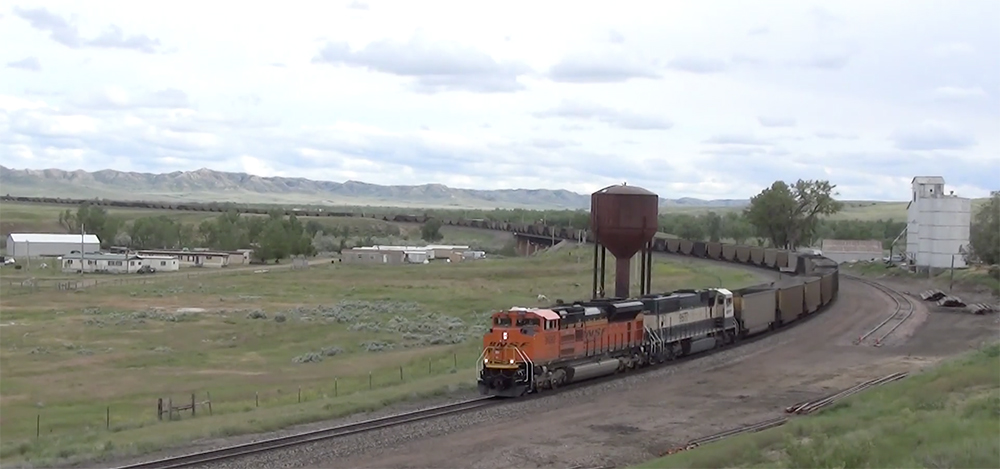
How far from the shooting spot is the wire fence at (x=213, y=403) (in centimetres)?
3212

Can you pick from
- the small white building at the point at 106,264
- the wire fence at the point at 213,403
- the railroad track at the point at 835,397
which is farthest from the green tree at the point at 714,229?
the railroad track at the point at 835,397

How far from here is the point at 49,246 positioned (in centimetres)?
14675

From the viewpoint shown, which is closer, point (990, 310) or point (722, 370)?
point (722, 370)

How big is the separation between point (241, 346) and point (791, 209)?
7989 centimetres

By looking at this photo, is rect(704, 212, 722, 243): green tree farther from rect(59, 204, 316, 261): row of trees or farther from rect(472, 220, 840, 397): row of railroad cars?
rect(472, 220, 840, 397): row of railroad cars

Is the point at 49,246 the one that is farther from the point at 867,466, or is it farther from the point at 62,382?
the point at 867,466

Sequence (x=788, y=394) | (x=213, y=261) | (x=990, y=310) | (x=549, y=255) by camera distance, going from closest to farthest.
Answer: (x=788, y=394), (x=990, y=310), (x=549, y=255), (x=213, y=261)

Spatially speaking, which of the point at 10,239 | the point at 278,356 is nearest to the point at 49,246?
the point at 10,239

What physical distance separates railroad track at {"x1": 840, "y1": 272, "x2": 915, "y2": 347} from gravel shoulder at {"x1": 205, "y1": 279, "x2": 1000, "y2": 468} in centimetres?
81

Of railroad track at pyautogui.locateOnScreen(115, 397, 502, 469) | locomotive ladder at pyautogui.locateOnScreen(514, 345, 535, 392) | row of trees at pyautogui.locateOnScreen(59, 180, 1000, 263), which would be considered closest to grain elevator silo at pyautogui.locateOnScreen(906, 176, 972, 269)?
row of trees at pyautogui.locateOnScreen(59, 180, 1000, 263)

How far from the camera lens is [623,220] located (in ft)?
172

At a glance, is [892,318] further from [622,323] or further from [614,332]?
[614,332]

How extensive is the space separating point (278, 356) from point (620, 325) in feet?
82.6

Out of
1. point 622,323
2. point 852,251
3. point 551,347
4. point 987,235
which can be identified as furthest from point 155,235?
point 551,347
